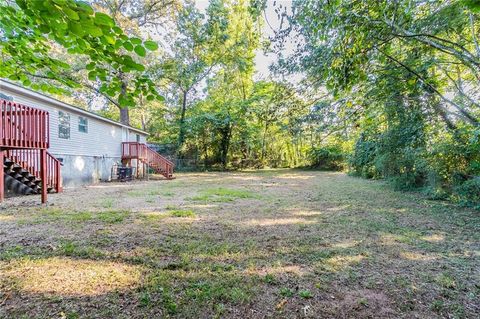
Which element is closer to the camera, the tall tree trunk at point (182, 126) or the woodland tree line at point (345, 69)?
the woodland tree line at point (345, 69)

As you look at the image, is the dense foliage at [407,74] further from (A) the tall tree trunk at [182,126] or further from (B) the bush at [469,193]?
(A) the tall tree trunk at [182,126]

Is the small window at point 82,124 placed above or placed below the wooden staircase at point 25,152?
above

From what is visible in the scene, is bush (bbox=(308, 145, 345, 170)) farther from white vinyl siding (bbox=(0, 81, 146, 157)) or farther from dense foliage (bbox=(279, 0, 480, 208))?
white vinyl siding (bbox=(0, 81, 146, 157))

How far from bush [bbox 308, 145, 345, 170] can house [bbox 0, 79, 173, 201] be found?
13850 mm

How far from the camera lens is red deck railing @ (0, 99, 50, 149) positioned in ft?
19.3

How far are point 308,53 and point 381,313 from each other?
4.53m

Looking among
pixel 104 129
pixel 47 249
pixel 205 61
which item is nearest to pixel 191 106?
pixel 205 61

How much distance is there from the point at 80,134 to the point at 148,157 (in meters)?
3.83

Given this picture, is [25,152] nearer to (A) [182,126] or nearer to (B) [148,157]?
(B) [148,157]

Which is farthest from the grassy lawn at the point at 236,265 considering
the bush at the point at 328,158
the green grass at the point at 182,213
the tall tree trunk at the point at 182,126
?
the bush at the point at 328,158

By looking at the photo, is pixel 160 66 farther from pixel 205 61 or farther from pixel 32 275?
pixel 32 275

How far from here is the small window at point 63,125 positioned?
33.0 feet

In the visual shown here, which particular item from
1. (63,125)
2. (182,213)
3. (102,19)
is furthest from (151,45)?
(63,125)

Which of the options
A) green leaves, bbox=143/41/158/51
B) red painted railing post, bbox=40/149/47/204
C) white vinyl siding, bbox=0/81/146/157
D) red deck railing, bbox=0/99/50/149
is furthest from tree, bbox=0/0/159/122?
white vinyl siding, bbox=0/81/146/157
